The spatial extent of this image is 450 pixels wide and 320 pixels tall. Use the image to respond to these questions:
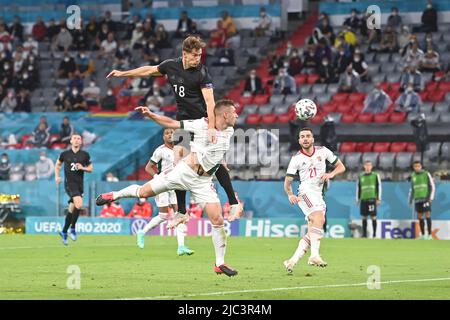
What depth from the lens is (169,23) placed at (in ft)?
144

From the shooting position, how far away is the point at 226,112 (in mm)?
14555

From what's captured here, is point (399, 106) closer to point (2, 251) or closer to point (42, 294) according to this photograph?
point (2, 251)

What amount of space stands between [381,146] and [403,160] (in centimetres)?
121

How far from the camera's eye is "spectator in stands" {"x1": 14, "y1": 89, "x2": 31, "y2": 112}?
4094 centimetres

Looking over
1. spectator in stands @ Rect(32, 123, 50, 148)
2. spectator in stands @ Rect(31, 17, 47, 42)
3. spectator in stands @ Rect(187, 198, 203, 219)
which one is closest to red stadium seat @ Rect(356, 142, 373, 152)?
spectator in stands @ Rect(187, 198, 203, 219)

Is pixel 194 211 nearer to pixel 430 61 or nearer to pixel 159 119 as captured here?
pixel 430 61

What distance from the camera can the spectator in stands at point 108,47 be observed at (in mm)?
42469

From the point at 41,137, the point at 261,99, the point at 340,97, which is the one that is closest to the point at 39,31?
the point at 41,137

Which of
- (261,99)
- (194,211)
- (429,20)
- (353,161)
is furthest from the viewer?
(429,20)

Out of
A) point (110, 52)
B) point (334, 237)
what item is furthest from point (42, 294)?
point (110, 52)

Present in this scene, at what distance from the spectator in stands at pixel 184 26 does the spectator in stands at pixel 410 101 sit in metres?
10.5

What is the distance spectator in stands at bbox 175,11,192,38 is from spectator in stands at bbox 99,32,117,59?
101 inches

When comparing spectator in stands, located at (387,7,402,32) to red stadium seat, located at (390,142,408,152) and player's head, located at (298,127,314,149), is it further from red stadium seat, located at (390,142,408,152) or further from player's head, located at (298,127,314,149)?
player's head, located at (298,127,314,149)
